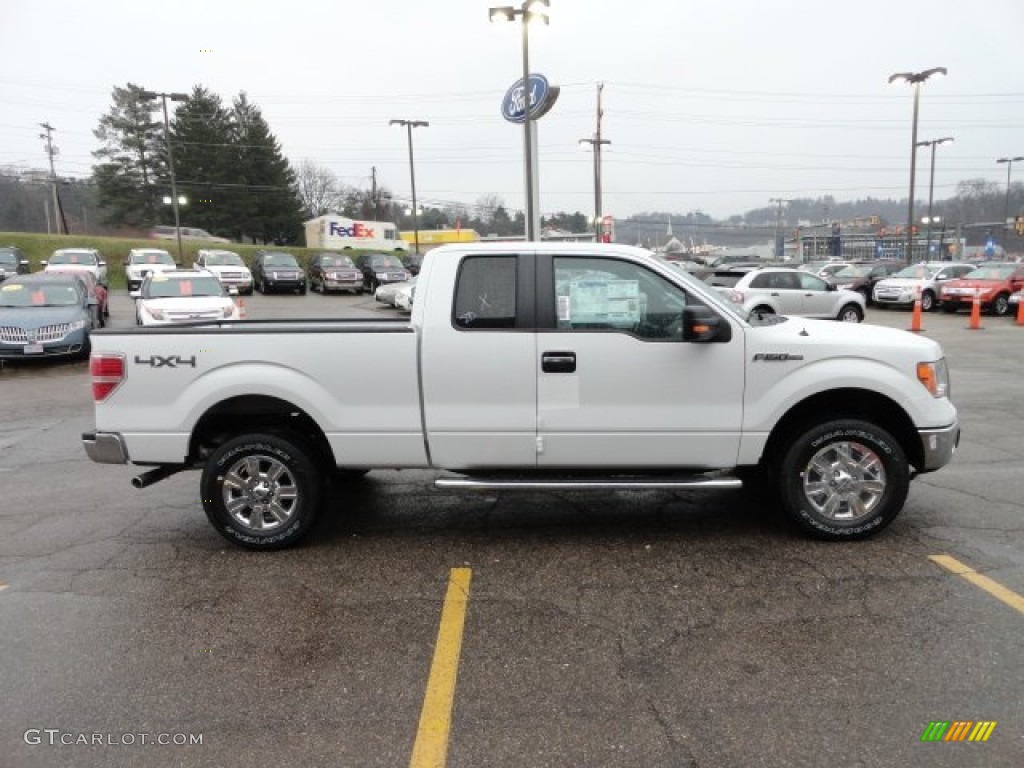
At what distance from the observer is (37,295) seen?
14.0 metres

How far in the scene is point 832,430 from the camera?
4.52 metres

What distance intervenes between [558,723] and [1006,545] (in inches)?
134

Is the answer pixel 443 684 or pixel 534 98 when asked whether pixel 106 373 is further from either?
pixel 534 98

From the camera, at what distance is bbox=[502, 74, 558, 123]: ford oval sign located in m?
18.8

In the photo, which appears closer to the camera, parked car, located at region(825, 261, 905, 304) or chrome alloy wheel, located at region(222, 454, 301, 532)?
chrome alloy wheel, located at region(222, 454, 301, 532)

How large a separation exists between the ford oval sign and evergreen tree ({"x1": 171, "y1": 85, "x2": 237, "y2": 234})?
5255 centimetres

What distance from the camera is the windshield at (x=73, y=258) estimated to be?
28.7 meters

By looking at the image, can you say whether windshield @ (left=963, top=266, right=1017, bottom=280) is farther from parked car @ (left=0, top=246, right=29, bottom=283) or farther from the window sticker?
parked car @ (left=0, top=246, right=29, bottom=283)

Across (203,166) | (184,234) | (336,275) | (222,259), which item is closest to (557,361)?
(336,275)

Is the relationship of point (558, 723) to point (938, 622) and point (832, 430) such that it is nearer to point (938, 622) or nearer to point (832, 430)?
point (938, 622)

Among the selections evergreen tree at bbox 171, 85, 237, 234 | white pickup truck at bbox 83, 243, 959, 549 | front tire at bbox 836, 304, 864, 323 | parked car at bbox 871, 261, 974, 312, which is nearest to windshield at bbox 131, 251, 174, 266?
front tire at bbox 836, 304, 864, 323

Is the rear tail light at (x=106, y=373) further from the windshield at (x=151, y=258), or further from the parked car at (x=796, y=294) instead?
the windshield at (x=151, y=258)

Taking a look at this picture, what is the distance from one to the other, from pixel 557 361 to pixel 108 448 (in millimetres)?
2874

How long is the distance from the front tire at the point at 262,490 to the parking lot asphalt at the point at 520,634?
0.51ft
